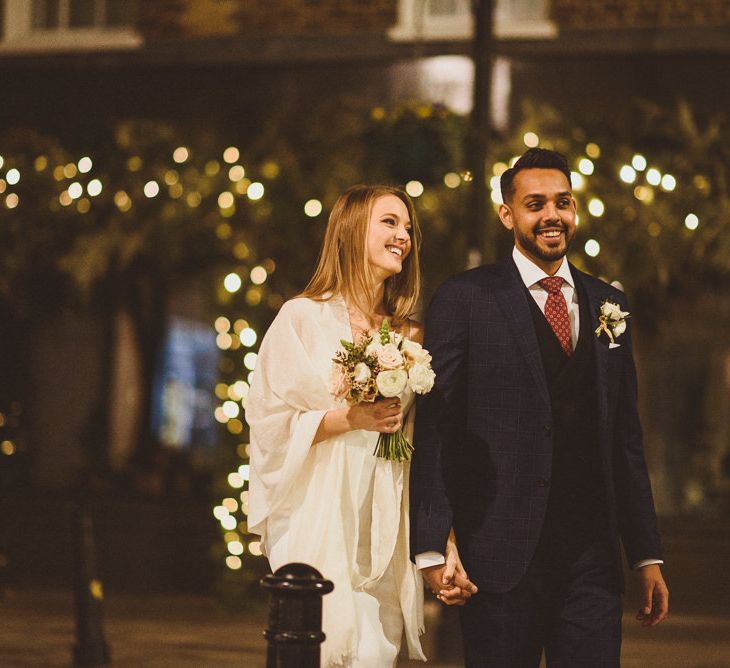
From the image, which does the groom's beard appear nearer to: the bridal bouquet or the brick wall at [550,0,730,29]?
the bridal bouquet

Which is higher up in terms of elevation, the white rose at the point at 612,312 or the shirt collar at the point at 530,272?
the shirt collar at the point at 530,272

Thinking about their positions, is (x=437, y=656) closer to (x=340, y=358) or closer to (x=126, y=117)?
(x=340, y=358)

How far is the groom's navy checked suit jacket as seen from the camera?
12.9ft

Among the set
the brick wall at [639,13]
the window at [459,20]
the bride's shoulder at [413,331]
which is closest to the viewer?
the bride's shoulder at [413,331]

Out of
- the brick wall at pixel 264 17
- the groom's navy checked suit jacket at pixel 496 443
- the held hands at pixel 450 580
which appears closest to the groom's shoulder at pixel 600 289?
the groom's navy checked suit jacket at pixel 496 443

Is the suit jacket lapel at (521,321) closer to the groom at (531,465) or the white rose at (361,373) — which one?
the groom at (531,465)

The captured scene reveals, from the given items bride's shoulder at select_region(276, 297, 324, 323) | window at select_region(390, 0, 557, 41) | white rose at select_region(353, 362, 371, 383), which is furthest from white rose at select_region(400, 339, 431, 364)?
window at select_region(390, 0, 557, 41)

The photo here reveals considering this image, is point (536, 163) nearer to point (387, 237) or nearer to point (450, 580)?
point (387, 237)

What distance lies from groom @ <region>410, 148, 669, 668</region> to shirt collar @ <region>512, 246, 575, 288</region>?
1 centimetres

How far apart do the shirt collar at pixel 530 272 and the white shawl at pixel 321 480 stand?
591 mm

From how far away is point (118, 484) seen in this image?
12945 mm

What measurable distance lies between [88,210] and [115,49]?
79.1 inches

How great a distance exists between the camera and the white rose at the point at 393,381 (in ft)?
12.7

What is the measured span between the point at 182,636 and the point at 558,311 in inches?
257
